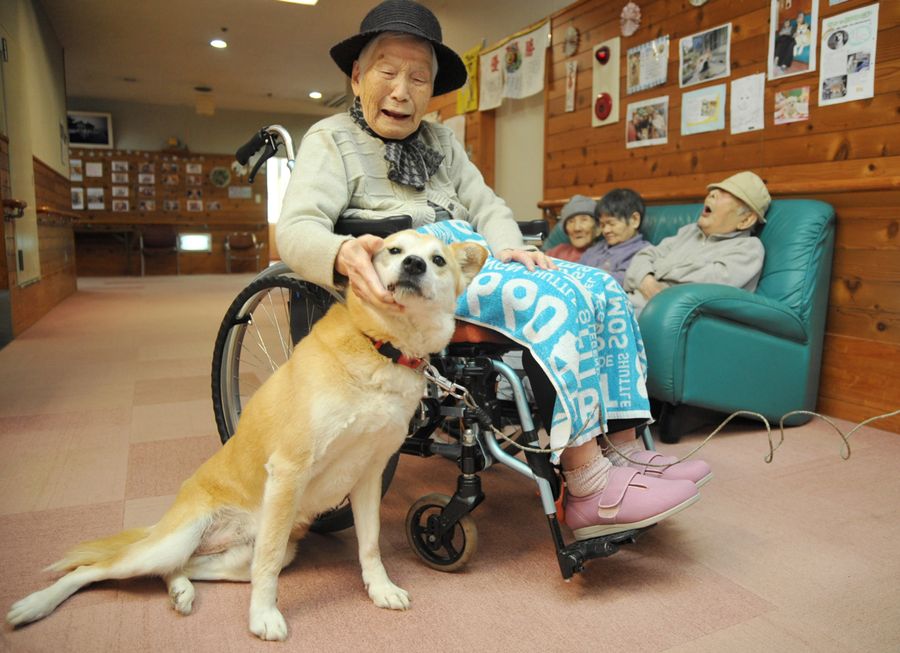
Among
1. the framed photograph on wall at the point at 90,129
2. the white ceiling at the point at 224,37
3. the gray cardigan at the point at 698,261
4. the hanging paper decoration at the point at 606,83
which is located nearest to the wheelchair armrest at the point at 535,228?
the gray cardigan at the point at 698,261

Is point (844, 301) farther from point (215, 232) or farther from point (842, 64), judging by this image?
point (215, 232)

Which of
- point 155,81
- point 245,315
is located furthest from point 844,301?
point 155,81

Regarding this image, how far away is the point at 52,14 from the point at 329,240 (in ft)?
23.6

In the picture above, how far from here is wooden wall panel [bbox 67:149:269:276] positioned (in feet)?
35.3

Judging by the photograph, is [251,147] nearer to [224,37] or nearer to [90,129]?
[224,37]

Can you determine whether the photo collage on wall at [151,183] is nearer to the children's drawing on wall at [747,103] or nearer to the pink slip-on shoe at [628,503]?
the children's drawing on wall at [747,103]

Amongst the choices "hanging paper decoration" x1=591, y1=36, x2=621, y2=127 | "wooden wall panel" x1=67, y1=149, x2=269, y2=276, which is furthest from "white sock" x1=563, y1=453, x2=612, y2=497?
"wooden wall panel" x1=67, y1=149, x2=269, y2=276

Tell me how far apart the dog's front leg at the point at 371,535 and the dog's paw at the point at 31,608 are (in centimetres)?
57

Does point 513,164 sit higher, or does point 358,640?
point 513,164

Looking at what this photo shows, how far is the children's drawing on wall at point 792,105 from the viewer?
2627 millimetres

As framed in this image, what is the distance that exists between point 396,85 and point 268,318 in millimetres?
1024

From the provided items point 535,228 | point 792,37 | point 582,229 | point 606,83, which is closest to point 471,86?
point 606,83

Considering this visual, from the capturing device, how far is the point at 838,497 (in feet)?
5.87

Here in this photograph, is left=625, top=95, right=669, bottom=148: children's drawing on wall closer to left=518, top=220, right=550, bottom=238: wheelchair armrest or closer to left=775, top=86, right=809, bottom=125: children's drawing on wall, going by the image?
left=775, top=86, right=809, bottom=125: children's drawing on wall
